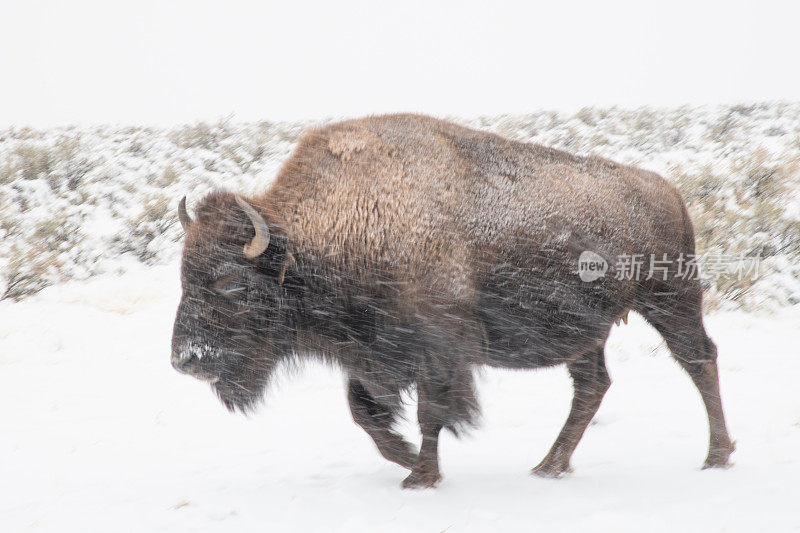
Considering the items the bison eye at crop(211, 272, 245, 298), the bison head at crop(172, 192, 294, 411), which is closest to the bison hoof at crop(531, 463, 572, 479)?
the bison head at crop(172, 192, 294, 411)

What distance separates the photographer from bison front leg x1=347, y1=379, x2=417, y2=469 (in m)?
2.80

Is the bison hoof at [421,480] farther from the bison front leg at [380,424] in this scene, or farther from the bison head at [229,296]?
the bison head at [229,296]

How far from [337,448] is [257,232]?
4.48 ft

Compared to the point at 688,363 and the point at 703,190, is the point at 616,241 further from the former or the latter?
the point at 703,190

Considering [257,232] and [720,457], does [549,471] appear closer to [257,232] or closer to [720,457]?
[720,457]

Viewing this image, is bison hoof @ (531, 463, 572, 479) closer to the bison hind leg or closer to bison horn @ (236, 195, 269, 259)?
the bison hind leg

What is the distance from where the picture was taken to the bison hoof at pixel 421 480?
2629 millimetres

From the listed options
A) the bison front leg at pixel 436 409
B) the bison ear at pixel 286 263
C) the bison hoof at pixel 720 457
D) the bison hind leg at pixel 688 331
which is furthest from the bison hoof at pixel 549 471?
the bison ear at pixel 286 263

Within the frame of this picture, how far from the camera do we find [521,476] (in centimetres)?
287

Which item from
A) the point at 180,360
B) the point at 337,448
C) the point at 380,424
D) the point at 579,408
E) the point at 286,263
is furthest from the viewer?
the point at 337,448

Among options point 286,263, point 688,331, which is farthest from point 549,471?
point 286,263

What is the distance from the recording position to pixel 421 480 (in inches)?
104

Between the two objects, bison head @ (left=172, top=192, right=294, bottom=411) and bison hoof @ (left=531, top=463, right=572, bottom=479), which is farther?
bison hoof @ (left=531, top=463, right=572, bottom=479)

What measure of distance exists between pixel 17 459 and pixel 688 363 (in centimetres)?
309
